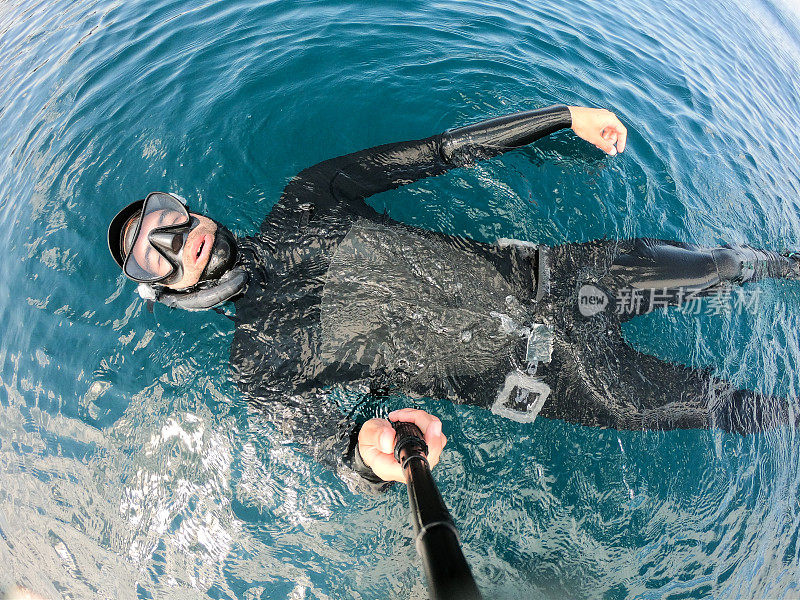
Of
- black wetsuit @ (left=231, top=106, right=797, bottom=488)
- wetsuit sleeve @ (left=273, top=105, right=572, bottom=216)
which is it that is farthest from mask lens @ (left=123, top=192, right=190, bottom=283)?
wetsuit sleeve @ (left=273, top=105, right=572, bottom=216)

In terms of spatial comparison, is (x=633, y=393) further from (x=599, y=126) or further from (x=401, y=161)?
(x=401, y=161)

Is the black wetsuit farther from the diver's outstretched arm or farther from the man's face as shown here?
the man's face

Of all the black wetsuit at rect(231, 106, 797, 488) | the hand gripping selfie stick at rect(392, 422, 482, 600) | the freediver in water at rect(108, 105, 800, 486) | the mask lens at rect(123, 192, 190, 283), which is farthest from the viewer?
the black wetsuit at rect(231, 106, 797, 488)

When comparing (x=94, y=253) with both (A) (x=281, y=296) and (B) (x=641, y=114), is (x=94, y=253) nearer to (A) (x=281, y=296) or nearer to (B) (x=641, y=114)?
(A) (x=281, y=296)

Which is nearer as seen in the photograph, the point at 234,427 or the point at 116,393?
the point at 234,427

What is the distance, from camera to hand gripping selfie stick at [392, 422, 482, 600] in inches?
48.1

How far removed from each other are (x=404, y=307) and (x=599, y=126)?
2.10 m

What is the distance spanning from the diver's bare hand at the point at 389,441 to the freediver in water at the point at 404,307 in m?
0.34

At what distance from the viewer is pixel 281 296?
285cm

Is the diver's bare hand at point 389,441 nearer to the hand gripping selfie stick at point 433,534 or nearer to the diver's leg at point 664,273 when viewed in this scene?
the hand gripping selfie stick at point 433,534

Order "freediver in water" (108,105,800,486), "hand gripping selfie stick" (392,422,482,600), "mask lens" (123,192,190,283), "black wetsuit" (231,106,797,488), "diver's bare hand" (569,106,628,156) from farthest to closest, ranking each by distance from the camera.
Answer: "diver's bare hand" (569,106,628,156) < "black wetsuit" (231,106,797,488) < "freediver in water" (108,105,800,486) < "mask lens" (123,192,190,283) < "hand gripping selfie stick" (392,422,482,600)

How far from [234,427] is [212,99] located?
3698 mm

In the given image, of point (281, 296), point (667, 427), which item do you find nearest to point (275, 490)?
point (281, 296)

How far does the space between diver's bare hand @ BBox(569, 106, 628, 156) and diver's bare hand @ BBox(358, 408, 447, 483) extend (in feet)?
8.47
